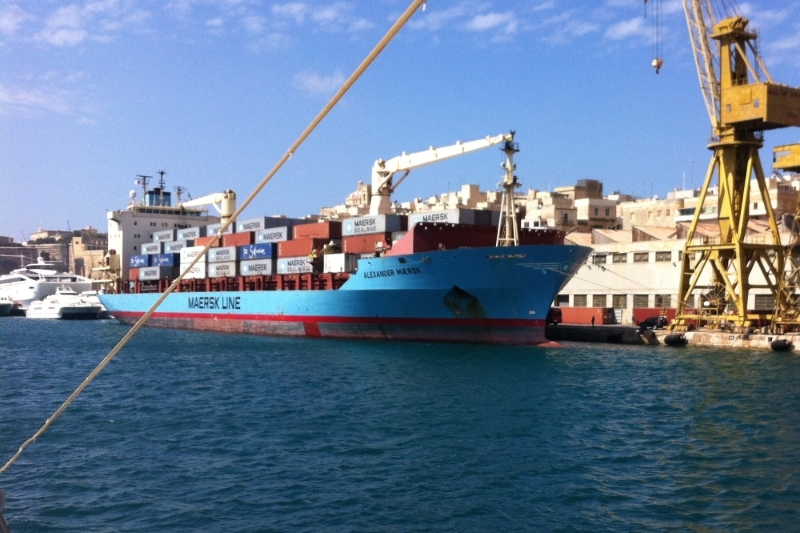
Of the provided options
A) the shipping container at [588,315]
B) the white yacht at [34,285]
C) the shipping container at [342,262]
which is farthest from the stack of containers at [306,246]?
the white yacht at [34,285]

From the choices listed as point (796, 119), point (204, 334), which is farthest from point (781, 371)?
point (204, 334)

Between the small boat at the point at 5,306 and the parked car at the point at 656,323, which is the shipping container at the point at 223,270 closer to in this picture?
the parked car at the point at 656,323

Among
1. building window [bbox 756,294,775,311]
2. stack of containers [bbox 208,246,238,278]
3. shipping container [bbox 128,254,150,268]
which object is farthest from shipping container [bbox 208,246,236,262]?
building window [bbox 756,294,775,311]

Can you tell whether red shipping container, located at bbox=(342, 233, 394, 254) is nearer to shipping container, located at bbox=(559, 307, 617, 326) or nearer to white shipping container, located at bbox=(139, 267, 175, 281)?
shipping container, located at bbox=(559, 307, 617, 326)

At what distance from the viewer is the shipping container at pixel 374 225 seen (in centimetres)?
3972

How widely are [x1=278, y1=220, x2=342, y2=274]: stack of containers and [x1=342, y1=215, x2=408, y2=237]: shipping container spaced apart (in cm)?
199

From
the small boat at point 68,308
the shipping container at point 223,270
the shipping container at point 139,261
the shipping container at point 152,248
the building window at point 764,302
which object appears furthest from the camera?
the small boat at point 68,308

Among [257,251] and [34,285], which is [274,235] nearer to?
[257,251]

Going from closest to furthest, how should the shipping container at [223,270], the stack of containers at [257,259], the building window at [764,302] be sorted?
the building window at [764,302] < the stack of containers at [257,259] < the shipping container at [223,270]

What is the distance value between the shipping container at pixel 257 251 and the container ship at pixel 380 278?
0.30ft

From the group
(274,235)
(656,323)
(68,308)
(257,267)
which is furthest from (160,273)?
(656,323)

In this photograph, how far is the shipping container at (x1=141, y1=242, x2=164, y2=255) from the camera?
5828 cm

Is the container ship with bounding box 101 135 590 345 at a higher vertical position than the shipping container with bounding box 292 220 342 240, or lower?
lower

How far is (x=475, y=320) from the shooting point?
1340 inches
